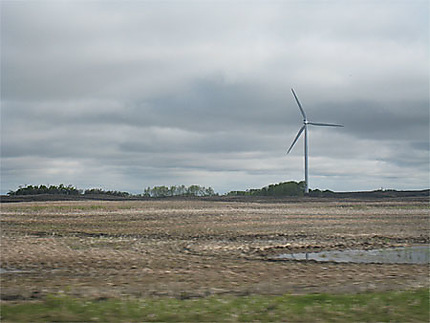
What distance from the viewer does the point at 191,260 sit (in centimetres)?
2228

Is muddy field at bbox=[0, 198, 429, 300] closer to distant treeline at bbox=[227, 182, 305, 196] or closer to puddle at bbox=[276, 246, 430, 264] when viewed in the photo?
puddle at bbox=[276, 246, 430, 264]

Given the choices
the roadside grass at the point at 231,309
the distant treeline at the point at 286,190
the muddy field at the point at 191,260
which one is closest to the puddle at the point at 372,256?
the muddy field at the point at 191,260

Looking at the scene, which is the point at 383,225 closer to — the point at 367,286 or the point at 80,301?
the point at 367,286

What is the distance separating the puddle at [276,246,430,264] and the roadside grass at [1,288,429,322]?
28.0 feet

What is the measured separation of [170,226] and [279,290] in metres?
24.7

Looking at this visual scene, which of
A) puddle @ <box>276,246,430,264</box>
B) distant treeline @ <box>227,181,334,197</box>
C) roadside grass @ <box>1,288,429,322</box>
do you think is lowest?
roadside grass @ <box>1,288,429,322</box>

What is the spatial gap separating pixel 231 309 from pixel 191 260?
9796 millimetres

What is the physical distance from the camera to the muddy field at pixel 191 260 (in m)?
15.7

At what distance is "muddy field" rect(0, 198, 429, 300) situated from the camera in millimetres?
15742

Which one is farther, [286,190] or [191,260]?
[286,190]

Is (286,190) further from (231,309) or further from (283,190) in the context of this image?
(231,309)

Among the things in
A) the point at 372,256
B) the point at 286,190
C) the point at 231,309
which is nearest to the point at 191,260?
the point at 372,256

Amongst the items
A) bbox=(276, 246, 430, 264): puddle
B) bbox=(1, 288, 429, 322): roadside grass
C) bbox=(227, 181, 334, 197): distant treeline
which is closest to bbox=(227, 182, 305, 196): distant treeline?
bbox=(227, 181, 334, 197): distant treeline

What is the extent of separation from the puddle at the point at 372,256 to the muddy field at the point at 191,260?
125 centimetres
